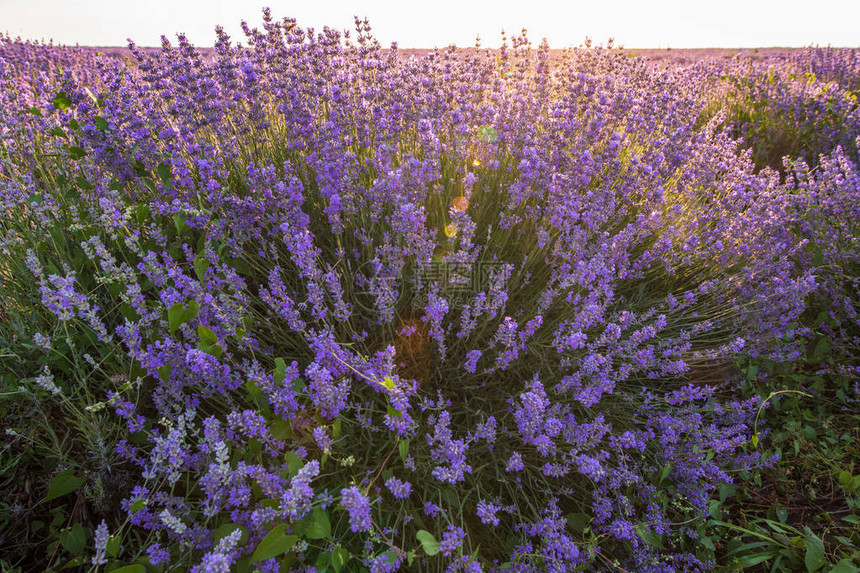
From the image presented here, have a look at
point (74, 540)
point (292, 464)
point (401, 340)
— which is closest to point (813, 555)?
point (401, 340)

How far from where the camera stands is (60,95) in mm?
2637

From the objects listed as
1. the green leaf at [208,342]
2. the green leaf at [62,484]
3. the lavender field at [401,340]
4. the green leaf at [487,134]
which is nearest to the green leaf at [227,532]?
the lavender field at [401,340]

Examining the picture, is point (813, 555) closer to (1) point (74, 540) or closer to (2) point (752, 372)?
(2) point (752, 372)

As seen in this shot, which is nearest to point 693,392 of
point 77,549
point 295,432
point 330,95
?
point 295,432

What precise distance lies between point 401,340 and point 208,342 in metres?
1.00

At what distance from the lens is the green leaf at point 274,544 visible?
3.50 ft

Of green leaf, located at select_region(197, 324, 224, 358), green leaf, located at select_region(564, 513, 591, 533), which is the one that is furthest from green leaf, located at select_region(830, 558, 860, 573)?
green leaf, located at select_region(197, 324, 224, 358)

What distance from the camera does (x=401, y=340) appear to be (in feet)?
7.24

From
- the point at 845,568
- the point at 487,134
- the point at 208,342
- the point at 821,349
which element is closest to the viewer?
the point at 208,342

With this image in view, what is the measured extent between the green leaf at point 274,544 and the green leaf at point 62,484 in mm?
1034

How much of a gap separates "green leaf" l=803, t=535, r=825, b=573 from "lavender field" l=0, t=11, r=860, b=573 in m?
0.01

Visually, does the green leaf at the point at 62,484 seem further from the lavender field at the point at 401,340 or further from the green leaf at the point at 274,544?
the green leaf at the point at 274,544

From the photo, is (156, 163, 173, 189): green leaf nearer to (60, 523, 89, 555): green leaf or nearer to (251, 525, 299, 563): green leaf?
(60, 523, 89, 555): green leaf

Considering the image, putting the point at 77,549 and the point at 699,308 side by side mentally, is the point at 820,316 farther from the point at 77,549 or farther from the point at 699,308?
the point at 77,549
